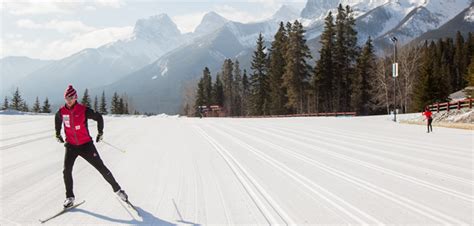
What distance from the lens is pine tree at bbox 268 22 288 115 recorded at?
65.6 meters

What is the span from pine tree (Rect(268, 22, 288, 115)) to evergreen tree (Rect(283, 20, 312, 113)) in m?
6.31

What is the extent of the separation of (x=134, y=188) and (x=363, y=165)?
18.7ft

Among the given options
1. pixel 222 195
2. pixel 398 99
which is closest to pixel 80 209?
pixel 222 195

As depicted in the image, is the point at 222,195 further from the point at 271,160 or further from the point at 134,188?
the point at 271,160

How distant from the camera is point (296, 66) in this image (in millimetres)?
57688

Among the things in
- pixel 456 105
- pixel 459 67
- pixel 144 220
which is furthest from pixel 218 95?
pixel 144 220

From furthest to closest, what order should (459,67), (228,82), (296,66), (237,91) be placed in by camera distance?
1. (237,91)
2. (228,82)
3. (459,67)
4. (296,66)

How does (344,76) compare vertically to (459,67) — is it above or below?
below

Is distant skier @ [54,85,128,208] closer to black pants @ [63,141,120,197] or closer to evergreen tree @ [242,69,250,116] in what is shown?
black pants @ [63,141,120,197]

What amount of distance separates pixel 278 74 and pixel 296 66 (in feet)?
28.9

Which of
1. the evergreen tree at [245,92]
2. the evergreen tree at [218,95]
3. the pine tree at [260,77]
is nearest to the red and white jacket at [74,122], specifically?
the pine tree at [260,77]

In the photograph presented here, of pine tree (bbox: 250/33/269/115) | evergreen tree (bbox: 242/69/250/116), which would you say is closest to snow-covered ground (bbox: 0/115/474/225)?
pine tree (bbox: 250/33/269/115)

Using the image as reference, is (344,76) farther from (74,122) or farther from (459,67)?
(74,122)

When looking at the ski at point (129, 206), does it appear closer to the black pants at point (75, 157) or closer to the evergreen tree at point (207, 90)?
the black pants at point (75, 157)
